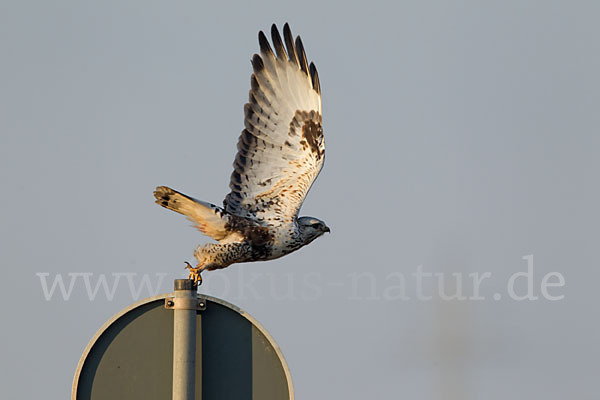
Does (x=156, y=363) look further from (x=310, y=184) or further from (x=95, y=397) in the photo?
(x=310, y=184)

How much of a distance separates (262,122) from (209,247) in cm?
171

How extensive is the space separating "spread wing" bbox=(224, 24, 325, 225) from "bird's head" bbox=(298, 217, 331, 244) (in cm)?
21

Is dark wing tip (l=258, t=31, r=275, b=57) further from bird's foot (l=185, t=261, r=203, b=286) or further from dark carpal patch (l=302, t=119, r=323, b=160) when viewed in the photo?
bird's foot (l=185, t=261, r=203, b=286)

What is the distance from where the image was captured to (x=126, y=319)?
3.66 m

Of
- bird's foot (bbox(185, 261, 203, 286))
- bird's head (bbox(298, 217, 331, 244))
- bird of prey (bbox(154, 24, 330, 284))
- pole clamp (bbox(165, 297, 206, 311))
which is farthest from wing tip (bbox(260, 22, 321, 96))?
pole clamp (bbox(165, 297, 206, 311))

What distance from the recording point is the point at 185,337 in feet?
11.8

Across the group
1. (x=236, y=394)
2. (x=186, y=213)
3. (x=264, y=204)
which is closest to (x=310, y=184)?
(x=264, y=204)

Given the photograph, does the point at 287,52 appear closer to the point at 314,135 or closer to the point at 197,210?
the point at 314,135

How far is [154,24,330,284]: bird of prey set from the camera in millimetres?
7352

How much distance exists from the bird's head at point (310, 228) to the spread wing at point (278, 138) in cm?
21

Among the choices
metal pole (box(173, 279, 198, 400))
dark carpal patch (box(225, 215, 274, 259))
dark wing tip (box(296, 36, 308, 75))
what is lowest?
metal pole (box(173, 279, 198, 400))

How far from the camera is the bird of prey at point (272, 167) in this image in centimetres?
735

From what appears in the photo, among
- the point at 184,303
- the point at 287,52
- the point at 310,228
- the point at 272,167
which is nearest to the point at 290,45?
the point at 287,52

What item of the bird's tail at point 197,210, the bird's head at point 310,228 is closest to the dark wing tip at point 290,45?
the bird's head at point 310,228
